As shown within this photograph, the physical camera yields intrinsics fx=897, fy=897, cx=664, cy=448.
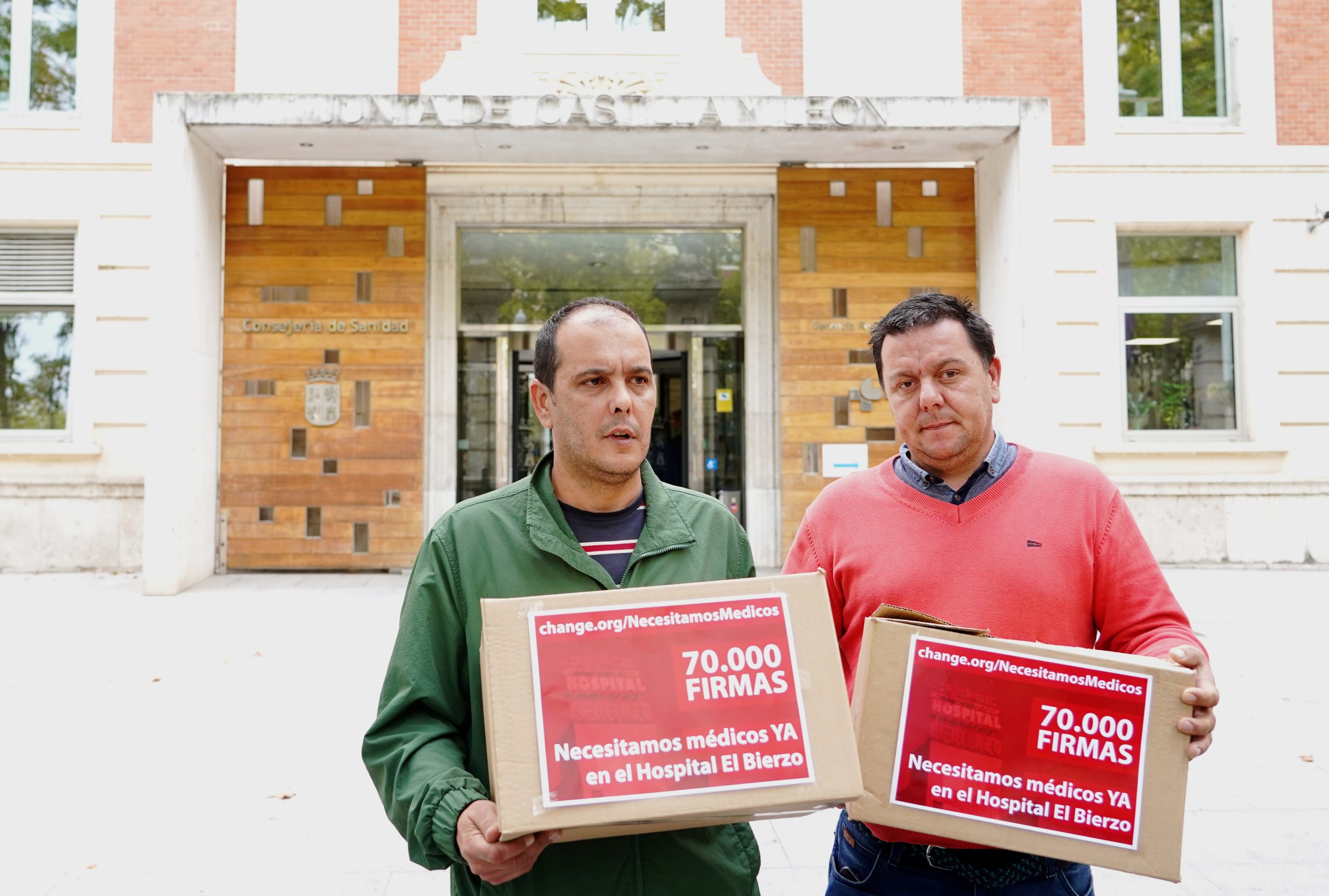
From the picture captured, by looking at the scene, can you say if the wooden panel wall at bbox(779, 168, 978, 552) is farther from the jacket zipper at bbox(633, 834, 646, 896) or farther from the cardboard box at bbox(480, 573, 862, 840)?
the cardboard box at bbox(480, 573, 862, 840)

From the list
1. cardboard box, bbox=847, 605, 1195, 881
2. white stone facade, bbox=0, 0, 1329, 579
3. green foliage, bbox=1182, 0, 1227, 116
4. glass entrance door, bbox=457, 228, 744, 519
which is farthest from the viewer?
green foliage, bbox=1182, 0, 1227, 116

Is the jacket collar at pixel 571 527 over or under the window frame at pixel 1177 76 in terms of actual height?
under

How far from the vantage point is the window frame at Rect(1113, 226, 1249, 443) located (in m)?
11.4

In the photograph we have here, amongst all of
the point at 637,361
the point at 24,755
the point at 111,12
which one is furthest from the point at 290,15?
the point at 637,361

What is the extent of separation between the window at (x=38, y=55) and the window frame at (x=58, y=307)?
158 cm

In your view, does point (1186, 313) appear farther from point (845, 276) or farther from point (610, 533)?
point (610, 533)

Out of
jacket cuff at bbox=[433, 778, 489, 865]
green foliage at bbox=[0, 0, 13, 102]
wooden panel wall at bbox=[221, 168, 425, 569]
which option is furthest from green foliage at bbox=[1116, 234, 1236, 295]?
green foliage at bbox=[0, 0, 13, 102]

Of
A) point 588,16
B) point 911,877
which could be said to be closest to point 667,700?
point 911,877

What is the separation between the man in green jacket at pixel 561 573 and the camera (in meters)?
1.75

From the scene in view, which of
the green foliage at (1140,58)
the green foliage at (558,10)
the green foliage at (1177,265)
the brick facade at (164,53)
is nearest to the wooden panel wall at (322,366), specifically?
the brick facade at (164,53)

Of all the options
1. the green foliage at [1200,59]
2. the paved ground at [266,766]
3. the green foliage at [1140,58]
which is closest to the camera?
the paved ground at [266,766]

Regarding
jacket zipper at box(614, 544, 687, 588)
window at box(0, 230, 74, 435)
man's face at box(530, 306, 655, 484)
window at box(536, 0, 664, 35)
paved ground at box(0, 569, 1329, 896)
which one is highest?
window at box(536, 0, 664, 35)

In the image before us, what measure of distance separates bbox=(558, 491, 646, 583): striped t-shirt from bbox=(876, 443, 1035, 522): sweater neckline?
0.61 metres

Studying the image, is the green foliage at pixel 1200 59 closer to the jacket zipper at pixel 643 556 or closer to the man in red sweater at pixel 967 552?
the man in red sweater at pixel 967 552
